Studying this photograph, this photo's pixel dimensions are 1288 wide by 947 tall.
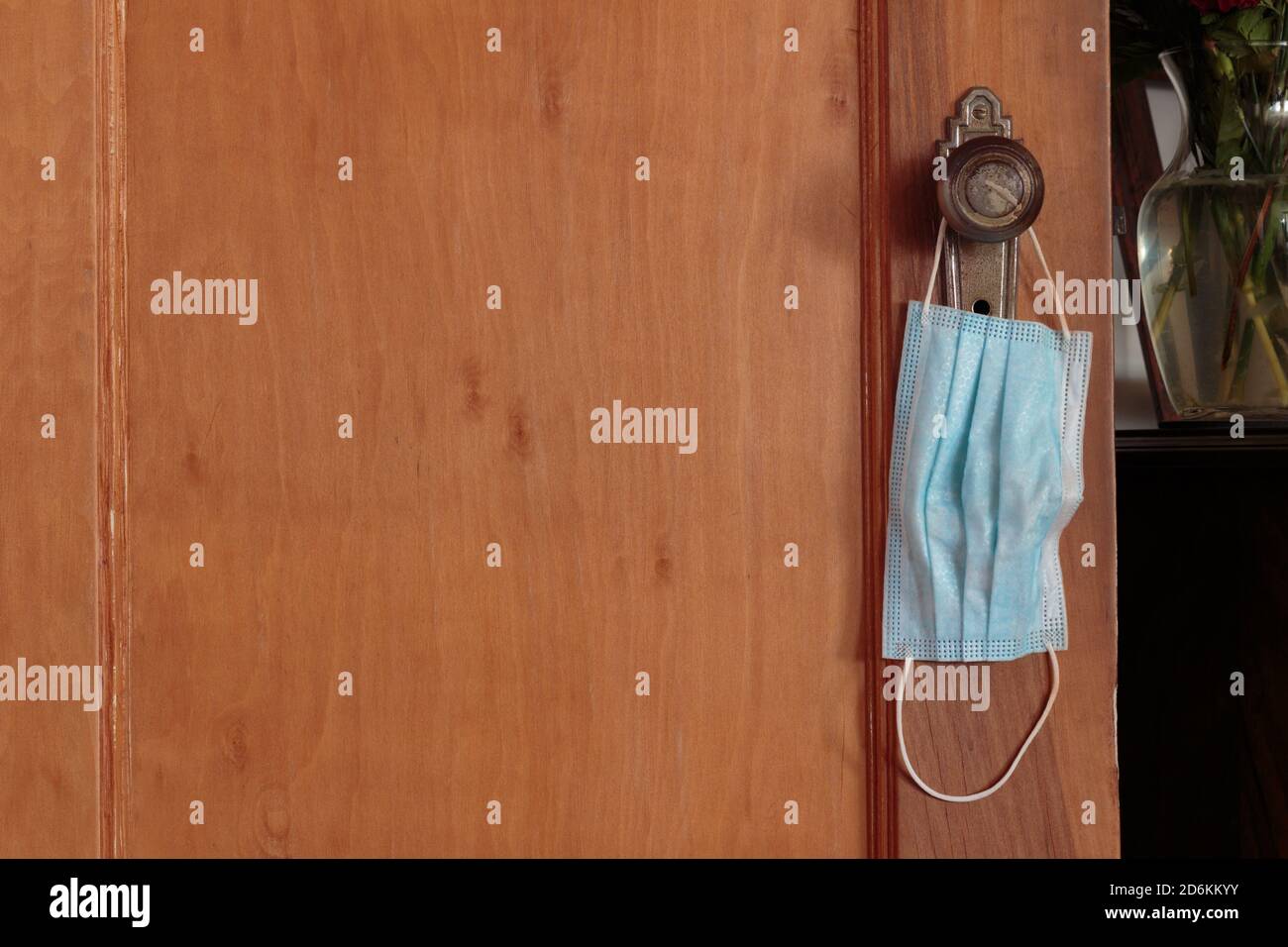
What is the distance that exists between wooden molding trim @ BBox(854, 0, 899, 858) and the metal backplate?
0.04m

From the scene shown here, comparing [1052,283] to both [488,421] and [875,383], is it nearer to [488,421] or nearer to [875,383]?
[875,383]

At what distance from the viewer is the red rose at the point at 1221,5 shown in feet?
2.43

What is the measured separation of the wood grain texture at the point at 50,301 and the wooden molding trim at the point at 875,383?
1.80 feet

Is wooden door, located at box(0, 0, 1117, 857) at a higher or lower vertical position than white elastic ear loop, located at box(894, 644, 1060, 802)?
higher

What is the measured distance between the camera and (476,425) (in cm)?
72

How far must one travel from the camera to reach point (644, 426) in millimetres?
720

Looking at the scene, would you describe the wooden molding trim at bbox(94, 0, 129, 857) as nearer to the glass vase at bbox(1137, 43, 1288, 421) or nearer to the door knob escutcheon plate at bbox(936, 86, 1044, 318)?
the door knob escutcheon plate at bbox(936, 86, 1044, 318)

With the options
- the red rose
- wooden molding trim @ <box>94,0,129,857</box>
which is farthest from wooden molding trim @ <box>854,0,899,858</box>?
wooden molding trim @ <box>94,0,129,857</box>

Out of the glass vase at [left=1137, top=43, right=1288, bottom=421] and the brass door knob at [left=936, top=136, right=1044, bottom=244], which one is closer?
the brass door knob at [left=936, top=136, right=1044, bottom=244]

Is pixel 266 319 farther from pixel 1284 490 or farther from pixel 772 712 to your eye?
pixel 1284 490

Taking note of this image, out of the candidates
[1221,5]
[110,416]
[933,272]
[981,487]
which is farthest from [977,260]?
[110,416]

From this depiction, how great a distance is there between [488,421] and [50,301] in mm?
322

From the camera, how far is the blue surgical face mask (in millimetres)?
683
